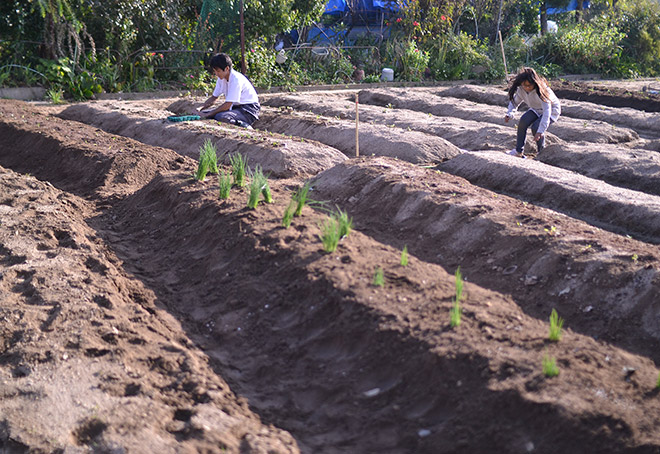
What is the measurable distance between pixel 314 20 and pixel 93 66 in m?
6.05

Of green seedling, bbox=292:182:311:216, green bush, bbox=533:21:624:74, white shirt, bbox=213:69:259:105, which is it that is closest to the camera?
green seedling, bbox=292:182:311:216

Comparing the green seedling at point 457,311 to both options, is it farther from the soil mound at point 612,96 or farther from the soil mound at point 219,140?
the soil mound at point 612,96

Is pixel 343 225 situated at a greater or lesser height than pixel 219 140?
lesser

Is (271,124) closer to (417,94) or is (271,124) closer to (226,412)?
(417,94)

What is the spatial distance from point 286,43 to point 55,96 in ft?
24.6

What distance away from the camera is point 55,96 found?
11.6 m

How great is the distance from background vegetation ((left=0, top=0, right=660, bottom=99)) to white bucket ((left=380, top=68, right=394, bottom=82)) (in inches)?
12.9

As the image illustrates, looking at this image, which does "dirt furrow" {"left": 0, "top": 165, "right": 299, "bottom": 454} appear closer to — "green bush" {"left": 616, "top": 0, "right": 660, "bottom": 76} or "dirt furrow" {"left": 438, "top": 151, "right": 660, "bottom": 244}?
"dirt furrow" {"left": 438, "top": 151, "right": 660, "bottom": 244}

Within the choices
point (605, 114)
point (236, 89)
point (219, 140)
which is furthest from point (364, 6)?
point (219, 140)

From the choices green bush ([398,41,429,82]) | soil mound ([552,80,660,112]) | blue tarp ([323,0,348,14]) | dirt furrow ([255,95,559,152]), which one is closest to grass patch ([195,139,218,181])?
dirt furrow ([255,95,559,152])

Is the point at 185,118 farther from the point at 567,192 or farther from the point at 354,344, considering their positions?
the point at 354,344

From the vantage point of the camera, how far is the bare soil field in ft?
9.06

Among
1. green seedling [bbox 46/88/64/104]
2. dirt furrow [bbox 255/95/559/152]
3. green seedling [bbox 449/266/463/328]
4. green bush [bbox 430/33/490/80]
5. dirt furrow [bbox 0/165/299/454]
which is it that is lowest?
dirt furrow [bbox 0/165/299/454]

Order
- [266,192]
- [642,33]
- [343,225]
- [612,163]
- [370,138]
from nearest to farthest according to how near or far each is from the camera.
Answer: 1. [343,225]
2. [266,192]
3. [612,163]
4. [370,138]
5. [642,33]
